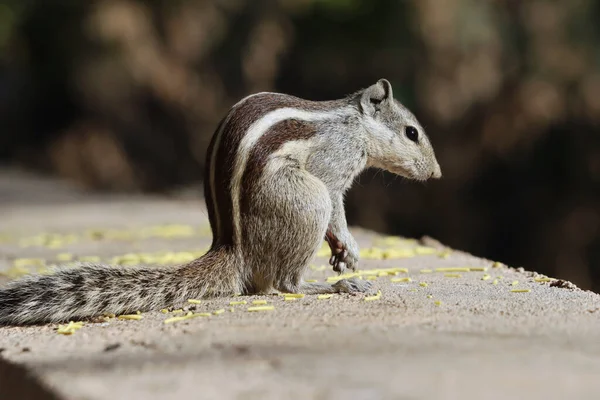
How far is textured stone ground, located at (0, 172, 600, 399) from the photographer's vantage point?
9.64ft

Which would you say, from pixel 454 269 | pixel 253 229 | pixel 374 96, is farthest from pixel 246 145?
pixel 454 269

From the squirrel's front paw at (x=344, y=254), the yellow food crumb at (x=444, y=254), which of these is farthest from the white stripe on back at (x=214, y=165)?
the yellow food crumb at (x=444, y=254)

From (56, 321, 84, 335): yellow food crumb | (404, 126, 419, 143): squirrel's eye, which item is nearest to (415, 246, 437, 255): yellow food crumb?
(404, 126, 419, 143): squirrel's eye

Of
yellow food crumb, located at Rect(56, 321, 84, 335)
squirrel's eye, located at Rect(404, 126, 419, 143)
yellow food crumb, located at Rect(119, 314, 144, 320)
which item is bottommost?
yellow food crumb, located at Rect(56, 321, 84, 335)

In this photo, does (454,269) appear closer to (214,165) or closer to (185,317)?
(214,165)

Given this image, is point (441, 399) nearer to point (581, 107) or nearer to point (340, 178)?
point (340, 178)

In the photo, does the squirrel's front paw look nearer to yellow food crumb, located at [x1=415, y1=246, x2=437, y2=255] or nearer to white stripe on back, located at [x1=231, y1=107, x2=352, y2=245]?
white stripe on back, located at [x1=231, y1=107, x2=352, y2=245]

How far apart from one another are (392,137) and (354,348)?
7.37ft

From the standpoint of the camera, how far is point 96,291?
440 cm

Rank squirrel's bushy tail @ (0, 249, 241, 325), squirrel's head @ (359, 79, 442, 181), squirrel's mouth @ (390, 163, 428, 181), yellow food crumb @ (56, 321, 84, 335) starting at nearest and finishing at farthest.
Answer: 1. yellow food crumb @ (56, 321, 84, 335)
2. squirrel's bushy tail @ (0, 249, 241, 325)
3. squirrel's head @ (359, 79, 442, 181)
4. squirrel's mouth @ (390, 163, 428, 181)

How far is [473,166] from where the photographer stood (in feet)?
47.7

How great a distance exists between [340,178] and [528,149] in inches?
382

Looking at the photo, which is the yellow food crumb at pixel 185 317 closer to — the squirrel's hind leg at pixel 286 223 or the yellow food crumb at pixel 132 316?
the yellow food crumb at pixel 132 316

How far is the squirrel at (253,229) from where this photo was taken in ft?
14.4
